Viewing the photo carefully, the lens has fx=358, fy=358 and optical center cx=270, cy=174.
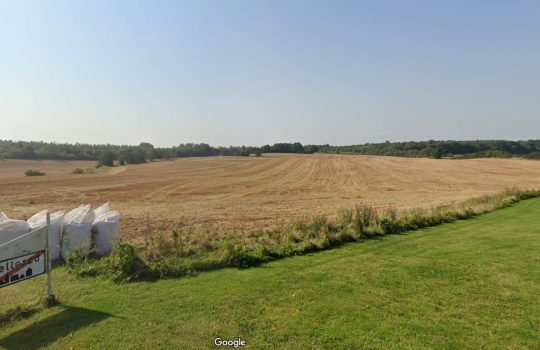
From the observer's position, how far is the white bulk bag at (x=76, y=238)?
29.3 feet

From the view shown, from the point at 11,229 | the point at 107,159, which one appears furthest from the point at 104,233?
the point at 107,159

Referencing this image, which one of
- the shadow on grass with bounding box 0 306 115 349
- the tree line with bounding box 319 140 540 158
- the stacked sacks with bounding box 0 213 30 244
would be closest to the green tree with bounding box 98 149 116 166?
the stacked sacks with bounding box 0 213 30 244

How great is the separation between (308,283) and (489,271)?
3.81 m

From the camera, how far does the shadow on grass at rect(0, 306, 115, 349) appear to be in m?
4.83

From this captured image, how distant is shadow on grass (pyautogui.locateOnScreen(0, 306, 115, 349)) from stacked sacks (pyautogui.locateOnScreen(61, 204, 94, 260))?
3448mm

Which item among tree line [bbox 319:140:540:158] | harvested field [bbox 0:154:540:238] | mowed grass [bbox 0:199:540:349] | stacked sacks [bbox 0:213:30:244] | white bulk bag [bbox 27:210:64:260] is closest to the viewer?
mowed grass [bbox 0:199:540:349]

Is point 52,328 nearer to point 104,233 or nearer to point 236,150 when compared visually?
point 104,233

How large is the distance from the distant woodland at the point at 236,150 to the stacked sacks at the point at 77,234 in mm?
70714

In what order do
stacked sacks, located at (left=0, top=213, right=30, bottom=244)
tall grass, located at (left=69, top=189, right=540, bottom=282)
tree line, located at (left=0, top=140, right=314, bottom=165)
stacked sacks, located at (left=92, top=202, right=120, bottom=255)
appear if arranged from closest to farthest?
tall grass, located at (left=69, top=189, right=540, bottom=282)
stacked sacks, located at (left=0, top=213, right=30, bottom=244)
stacked sacks, located at (left=92, top=202, right=120, bottom=255)
tree line, located at (left=0, top=140, right=314, bottom=165)

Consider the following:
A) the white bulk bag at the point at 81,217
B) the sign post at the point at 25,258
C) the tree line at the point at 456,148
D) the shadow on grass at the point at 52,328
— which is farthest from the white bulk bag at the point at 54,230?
the tree line at the point at 456,148

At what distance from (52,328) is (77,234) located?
447 cm

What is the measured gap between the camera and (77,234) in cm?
920

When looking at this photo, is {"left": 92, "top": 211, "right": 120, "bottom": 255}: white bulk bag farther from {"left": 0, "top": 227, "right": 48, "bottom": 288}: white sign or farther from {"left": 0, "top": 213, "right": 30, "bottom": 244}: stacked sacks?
{"left": 0, "top": 227, "right": 48, "bottom": 288}: white sign

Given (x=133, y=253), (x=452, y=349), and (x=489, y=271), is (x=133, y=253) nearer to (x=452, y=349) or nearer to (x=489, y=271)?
(x=452, y=349)
